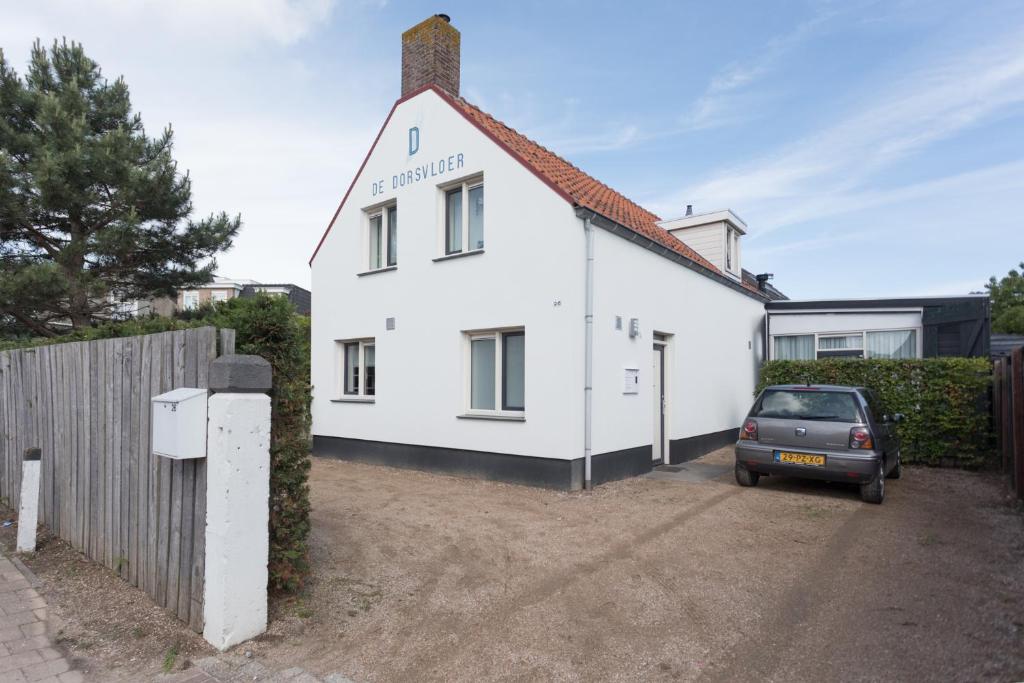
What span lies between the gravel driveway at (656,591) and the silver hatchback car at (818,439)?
18.2 inches

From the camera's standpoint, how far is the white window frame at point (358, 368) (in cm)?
1151

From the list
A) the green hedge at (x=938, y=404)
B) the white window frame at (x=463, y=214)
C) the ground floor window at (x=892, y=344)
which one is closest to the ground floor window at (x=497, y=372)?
the white window frame at (x=463, y=214)

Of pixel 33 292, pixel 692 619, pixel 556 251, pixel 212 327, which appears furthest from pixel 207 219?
pixel 692 619

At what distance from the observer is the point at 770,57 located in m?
9.81

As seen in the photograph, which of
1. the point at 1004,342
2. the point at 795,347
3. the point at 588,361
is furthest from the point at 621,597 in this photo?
the point at 1004,342

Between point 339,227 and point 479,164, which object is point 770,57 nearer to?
point 479,164

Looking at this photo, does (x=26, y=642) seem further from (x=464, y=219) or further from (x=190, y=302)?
(x=190, y=302)

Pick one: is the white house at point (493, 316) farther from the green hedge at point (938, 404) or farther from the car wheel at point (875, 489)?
the car wheel at point (875, 489)

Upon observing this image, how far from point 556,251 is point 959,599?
600 cm

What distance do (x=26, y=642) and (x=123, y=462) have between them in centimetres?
131

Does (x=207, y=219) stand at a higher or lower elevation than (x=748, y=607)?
higher

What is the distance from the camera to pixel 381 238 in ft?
38.5

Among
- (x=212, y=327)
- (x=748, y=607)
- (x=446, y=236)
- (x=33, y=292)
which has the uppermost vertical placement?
(x=446, y=236)

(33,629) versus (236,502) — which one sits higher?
(236,502)
